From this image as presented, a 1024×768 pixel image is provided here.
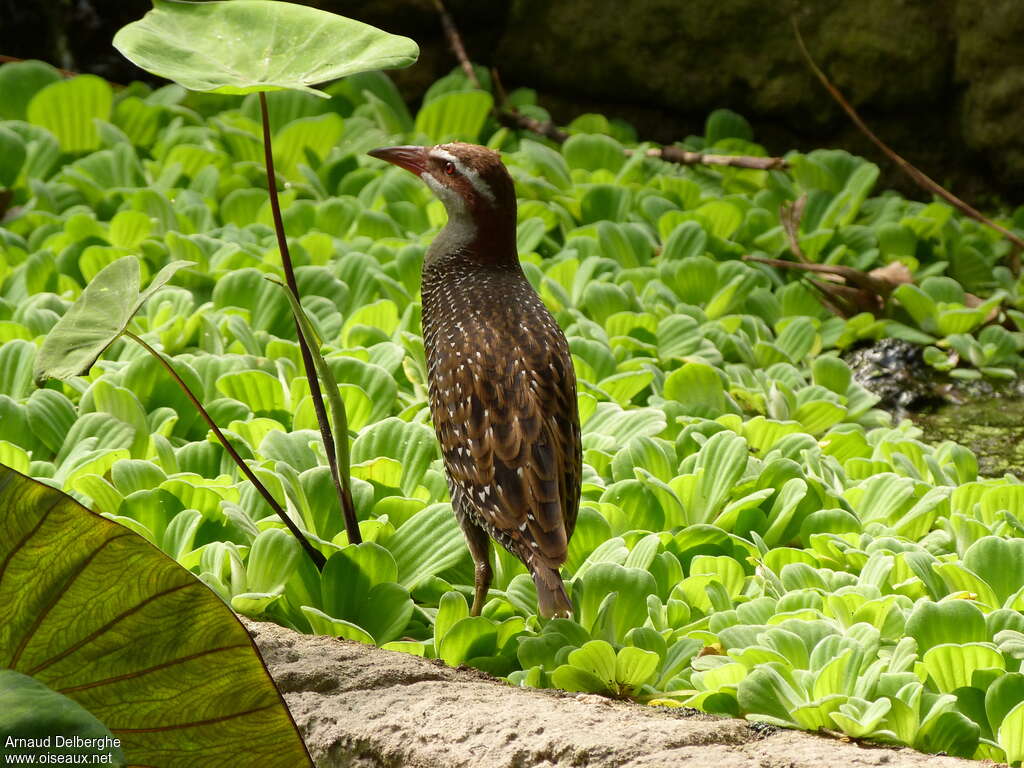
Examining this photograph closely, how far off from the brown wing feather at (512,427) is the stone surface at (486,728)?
348 millimetres

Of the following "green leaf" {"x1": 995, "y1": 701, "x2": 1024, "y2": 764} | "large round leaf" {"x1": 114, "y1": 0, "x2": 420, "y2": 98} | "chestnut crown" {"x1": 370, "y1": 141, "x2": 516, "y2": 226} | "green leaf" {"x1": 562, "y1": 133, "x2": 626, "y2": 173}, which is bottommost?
"green leaf" {"x1": 995, "y1": 701, "x2": 1024, "y2": 764}

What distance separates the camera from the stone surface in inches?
78.2

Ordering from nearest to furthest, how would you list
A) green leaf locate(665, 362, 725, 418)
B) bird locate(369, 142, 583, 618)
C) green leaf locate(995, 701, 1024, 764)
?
1. green leaf locate(995, 701, 1024, 764)
2. bird locate(369, 142, 583, 618)
3. green leaf locate(665, 362, 725, 418)

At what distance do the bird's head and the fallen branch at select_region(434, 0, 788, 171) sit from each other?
7.14ft

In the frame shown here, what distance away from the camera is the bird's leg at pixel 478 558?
2719mm

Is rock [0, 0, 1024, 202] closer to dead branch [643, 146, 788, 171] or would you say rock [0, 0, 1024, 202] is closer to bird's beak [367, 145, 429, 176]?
dead branch [643, 146, 788, 171]

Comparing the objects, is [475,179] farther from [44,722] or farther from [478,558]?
[44,722]

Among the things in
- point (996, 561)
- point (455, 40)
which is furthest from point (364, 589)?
point (455, 40)

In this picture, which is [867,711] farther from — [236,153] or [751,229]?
[236,153]

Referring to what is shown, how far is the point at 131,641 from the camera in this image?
1915 mm

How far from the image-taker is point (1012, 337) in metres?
4.28

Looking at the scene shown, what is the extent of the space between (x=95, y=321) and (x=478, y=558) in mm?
966

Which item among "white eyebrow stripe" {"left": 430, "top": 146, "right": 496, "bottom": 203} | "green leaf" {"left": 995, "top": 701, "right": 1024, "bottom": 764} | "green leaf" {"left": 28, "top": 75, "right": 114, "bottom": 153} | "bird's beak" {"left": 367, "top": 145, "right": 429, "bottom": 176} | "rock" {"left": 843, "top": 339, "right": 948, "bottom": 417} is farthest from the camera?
"green leaf" {"left": 28, "top": 75, "right": 114, "bottom": 153}

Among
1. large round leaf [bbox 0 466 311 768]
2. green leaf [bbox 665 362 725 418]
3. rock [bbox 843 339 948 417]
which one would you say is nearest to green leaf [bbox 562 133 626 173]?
rock [bbox 843 339 948 417]
